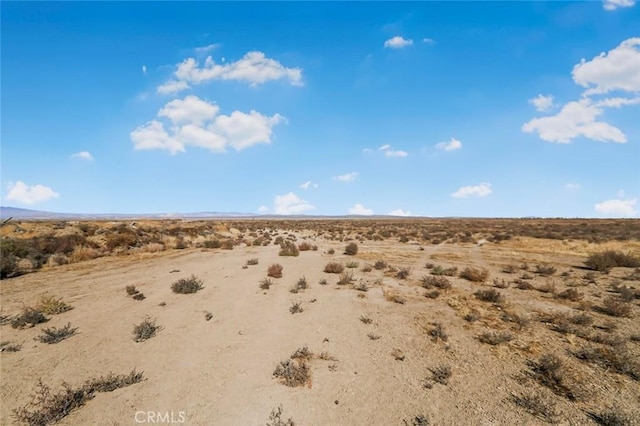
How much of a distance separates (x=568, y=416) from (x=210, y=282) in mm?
→ 13050

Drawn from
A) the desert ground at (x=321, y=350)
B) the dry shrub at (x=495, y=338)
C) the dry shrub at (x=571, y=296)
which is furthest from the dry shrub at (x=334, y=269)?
the dry shrub at (x=571, y=296)

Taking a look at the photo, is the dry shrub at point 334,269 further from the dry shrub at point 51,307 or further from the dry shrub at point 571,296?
the dry shrub at point 51,307

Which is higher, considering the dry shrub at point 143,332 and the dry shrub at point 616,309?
the dry shrub at point 616,309

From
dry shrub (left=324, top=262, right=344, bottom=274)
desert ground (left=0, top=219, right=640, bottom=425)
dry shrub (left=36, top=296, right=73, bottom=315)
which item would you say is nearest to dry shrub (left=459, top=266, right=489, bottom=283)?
desert ground (left=0, top=219, right=640, bottom=425)

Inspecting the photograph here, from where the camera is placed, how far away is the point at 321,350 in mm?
7660

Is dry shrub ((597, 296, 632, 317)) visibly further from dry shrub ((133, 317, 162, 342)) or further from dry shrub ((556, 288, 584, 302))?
dry shrub ((133, 317, 162, 342))

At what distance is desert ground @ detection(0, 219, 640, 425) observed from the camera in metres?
5.42

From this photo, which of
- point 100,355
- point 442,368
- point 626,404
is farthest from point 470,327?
point 100,355

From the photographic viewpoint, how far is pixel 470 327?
29.2 feet

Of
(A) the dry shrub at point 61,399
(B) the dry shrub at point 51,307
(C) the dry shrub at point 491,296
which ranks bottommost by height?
(A) the dry shrub at point 61,399

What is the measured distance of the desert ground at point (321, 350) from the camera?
17.8 ft

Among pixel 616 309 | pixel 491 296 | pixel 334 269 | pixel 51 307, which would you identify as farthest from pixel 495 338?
pixel 51 307

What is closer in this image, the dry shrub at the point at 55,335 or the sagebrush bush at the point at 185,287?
the dry shrub at the point at 55,335

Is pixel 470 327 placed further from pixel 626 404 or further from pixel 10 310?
pixel 10 310
